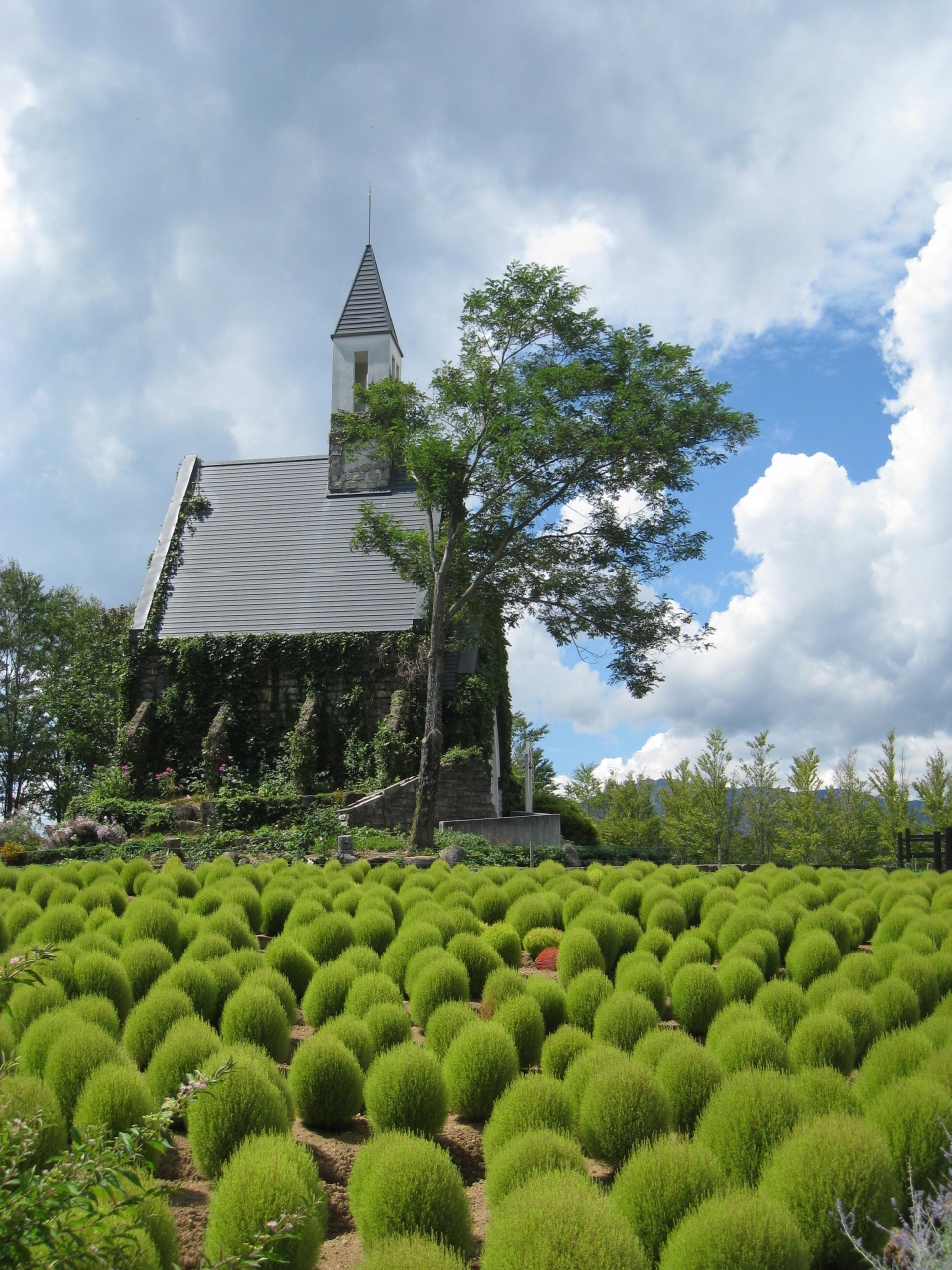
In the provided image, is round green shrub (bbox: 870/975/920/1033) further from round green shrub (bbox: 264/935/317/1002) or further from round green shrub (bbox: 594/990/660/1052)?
round green shrub (bbox: 264/935/317/1002)

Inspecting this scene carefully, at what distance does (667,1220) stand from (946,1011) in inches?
132

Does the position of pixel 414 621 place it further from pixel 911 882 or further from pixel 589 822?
pixel 911 882

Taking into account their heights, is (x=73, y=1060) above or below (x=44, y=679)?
below

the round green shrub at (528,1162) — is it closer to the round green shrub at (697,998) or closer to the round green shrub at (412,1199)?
the round green shrub at (412,1199)

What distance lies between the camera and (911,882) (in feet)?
36.0

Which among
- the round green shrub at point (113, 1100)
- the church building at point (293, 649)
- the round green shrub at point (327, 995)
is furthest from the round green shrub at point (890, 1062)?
the church building at point (293, 649)

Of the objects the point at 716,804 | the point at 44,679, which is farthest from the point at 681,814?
the point at 44,679

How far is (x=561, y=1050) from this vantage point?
5098mm

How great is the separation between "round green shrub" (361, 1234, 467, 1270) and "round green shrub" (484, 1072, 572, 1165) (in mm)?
1037

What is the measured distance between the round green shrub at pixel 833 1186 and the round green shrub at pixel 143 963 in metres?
4.41

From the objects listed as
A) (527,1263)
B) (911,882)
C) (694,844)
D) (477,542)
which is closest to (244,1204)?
(527,1263)

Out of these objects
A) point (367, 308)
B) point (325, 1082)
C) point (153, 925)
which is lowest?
point (325, 1082)

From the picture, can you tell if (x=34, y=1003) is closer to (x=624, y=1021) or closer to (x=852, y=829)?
(x=624, y=1021)

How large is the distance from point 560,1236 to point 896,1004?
3950 millimetres
